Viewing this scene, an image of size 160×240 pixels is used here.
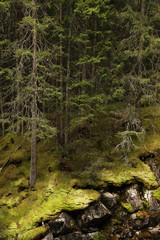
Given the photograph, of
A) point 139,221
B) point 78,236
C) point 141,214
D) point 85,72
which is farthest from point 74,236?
point 85,72

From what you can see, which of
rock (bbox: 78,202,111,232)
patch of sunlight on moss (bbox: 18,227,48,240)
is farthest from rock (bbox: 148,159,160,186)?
patch of sunlight on moss (bbox: 18,227,48,240)

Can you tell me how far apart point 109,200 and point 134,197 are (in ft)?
3.95

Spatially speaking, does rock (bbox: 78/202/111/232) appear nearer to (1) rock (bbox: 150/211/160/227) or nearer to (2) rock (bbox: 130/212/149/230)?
(2) rock (bbox: 130/212/149/230)

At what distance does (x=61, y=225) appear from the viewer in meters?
6.40

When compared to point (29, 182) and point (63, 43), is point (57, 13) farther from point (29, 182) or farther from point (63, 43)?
point (29, 182)

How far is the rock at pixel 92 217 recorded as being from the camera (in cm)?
664

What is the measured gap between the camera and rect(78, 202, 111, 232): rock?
261 inches

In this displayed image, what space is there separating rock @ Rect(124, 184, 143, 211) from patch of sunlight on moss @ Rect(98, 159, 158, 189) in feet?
1.19

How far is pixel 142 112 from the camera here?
1220 cm

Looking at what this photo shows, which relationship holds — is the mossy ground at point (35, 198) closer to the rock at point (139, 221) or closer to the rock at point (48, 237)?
the rock at point (48, 237)

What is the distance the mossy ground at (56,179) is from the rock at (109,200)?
0.40m

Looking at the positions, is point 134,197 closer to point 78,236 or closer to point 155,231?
point 155,231

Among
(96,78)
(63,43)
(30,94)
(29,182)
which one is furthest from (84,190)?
(63,43)

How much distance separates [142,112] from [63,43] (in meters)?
7.64
